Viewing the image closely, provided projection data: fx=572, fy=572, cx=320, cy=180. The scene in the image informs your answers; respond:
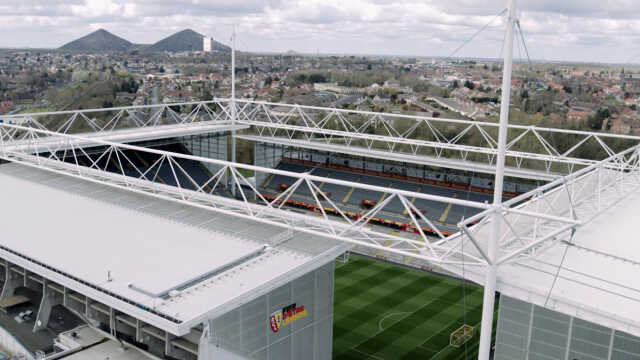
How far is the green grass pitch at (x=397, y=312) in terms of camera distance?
2544 centimetres

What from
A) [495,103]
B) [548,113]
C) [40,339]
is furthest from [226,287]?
[495,103]

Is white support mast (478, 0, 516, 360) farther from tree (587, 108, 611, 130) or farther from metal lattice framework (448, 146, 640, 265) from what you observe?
tree (587, 108, 611, 130)

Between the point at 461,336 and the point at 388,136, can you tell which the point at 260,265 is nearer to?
the point at 461,336

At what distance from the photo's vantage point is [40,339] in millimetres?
22062

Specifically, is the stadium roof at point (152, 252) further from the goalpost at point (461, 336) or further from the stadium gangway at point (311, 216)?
the goalpost at point (461, 336)

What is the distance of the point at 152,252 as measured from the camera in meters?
20.7

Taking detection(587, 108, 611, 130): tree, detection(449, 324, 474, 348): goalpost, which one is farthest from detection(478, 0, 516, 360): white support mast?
detection(587, 108, 611, 130): tree

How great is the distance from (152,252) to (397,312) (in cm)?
1405

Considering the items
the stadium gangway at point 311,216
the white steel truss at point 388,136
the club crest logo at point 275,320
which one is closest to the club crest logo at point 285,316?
the club crest logo at point 275,320

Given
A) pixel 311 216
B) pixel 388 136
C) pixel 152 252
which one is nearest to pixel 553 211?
pixel 311 216

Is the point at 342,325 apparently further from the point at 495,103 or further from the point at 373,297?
the point at 495,103

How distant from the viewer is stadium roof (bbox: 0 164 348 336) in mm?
17109

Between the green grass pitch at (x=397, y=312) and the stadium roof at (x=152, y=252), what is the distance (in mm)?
7353

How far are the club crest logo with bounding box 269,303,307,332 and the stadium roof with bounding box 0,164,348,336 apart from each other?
3.66 feet
